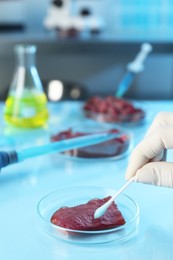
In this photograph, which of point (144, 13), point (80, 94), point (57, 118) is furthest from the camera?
point (144, 13)

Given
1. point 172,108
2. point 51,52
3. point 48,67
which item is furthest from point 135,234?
point 48,67

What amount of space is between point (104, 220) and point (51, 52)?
1.30 meters

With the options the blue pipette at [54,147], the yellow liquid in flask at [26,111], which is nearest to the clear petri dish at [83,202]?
the blue pipette at [54,147]

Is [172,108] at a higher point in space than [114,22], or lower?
lower

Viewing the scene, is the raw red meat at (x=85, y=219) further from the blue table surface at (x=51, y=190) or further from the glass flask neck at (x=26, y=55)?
the glass flask neck at (x=26, y=55)

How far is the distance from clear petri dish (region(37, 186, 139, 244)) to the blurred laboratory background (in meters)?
1.20

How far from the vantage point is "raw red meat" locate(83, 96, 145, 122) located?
1120mm

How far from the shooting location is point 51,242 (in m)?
0.61

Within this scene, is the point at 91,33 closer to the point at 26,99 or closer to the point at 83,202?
the point at 26,99

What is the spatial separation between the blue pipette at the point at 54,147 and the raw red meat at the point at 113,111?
0.15 m

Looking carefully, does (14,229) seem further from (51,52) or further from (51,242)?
(51,52)

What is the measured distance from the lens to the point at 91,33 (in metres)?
2.05

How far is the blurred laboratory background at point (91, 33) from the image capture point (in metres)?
2.01

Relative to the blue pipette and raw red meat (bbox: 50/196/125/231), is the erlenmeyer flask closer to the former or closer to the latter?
the blue pipette
